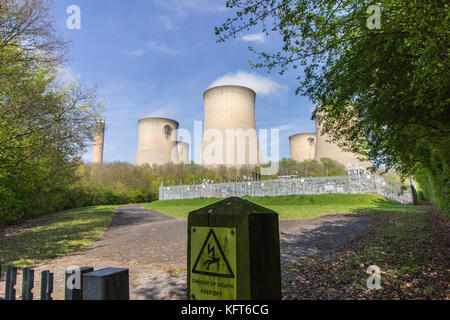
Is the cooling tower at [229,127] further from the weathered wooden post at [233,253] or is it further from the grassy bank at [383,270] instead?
the weathered wooden post at [233,253]

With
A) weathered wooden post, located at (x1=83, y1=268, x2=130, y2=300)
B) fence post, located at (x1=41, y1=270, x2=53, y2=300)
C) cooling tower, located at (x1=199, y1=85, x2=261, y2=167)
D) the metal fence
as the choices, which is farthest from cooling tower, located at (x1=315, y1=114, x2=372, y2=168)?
weathered wooden post, located at (x1=83, y1=268, x2=130, y2=300)

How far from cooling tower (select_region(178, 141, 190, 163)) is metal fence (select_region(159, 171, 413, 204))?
52.5ft

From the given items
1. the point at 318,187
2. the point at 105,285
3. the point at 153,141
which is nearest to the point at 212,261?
the point at 105,285

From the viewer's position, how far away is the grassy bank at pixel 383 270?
289 cm

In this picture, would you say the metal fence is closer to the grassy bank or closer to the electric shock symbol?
the grassy bank

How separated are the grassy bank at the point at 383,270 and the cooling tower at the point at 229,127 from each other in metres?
20.0

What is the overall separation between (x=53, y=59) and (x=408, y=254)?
824 centimetres

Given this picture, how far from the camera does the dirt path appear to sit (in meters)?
3.29

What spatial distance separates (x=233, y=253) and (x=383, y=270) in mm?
3088

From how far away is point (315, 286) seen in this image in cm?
314

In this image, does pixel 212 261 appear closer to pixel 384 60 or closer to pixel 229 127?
pixel 384 60
